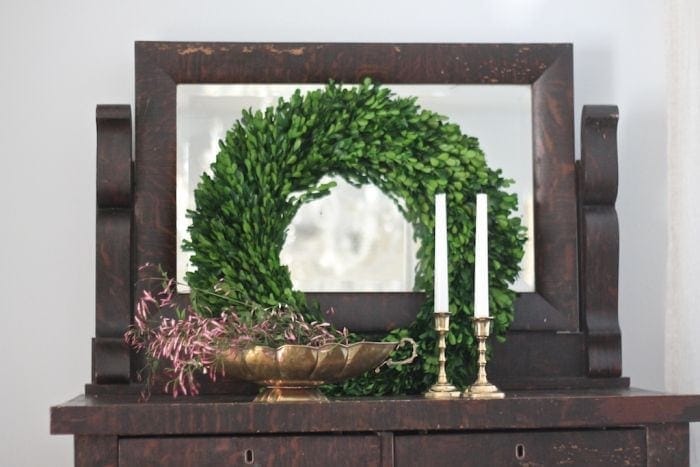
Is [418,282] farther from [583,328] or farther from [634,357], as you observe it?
[634,357]

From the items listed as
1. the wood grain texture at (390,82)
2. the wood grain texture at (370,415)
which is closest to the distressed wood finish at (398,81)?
the wood grain texture at (390,82)

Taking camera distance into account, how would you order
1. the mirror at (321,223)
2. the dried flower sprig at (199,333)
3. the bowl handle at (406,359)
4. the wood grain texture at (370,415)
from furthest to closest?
the mirror at (321,223)
the bowl handle at (406,359)
the dried flower sprig at (199,333)
the wood grain texture at (370,415)

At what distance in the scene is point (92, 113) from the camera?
2367 millimetres

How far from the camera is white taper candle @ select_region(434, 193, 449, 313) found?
207cm

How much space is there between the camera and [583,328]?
2.28 m

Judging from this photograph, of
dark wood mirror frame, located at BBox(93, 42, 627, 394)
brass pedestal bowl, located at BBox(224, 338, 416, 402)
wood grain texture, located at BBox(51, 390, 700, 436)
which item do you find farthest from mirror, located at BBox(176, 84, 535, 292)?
wood grain texture, located at BBox(51, 390, 700, 436)

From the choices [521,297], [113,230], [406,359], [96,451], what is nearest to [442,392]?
[406,359]

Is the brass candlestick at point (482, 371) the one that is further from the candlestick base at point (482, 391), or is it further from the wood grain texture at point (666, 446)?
the wood grain texture at point (666, 446)

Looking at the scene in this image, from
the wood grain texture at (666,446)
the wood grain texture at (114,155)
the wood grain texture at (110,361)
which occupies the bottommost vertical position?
the wood grain texture at (666,446)

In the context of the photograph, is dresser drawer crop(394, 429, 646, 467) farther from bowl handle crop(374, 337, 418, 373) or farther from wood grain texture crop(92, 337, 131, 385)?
wood grain texture crop(92, 337, 131, 385)

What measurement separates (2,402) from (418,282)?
0.87m

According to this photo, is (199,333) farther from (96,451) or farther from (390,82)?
(390,82)

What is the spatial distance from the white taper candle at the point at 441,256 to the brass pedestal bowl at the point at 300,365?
4.6 inches

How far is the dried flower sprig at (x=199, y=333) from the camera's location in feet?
6.52
